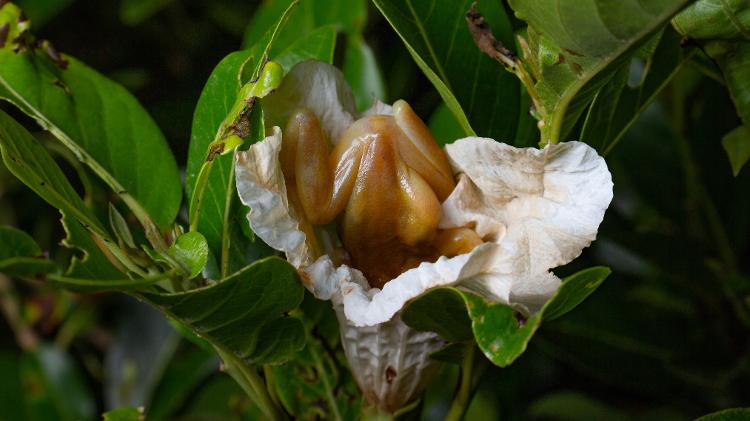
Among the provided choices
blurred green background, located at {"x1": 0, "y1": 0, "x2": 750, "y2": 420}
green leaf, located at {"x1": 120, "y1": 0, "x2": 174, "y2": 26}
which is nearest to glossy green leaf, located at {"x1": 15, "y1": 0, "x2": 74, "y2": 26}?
blurred green background, located at {"x1": 0, "y1": 0, "x2": 750, "y2": 420}

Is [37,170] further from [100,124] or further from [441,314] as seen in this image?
[441,314]

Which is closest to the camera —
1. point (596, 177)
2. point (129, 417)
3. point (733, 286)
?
point (596, 177)

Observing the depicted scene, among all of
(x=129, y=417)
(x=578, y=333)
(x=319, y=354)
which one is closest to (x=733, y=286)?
(x=578, y=333)

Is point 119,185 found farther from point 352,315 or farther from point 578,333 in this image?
point 578,333

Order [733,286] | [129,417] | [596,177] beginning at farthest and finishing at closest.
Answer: [733,286] < [129,417] < [596,177]

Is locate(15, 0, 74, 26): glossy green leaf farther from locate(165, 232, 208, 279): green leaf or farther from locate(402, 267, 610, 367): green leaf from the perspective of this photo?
locate(402, 267, 610, 367): green leaf

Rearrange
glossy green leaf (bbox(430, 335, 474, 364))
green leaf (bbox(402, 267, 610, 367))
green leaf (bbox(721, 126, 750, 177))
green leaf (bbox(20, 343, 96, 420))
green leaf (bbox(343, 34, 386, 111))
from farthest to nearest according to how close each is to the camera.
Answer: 1. green leaf (bbox(20, 343, 96, 420))
2. green leaf (bbox(343, 34, 386, 111))
3. green leaf (bbox(721, 126, 750, 177))
4. glossy green leaf (bbox(430, 335, 474, 364))
5. green leaf (bbox(402, 267, 610, 367))
